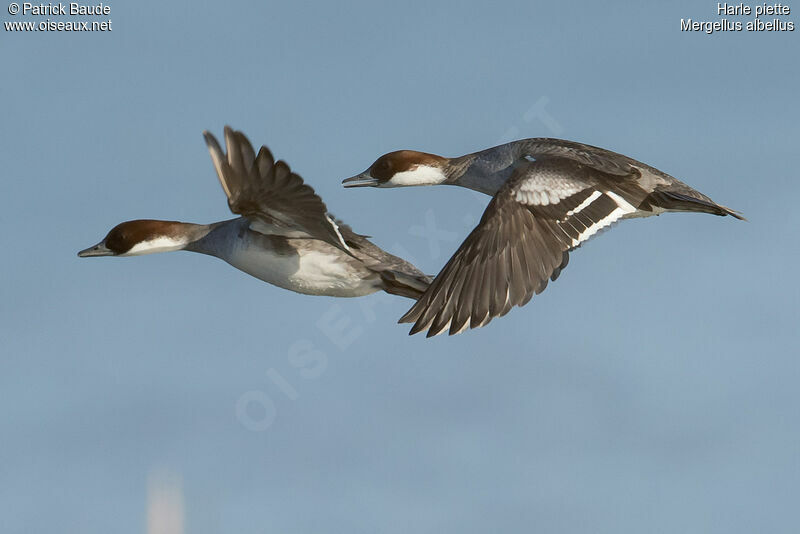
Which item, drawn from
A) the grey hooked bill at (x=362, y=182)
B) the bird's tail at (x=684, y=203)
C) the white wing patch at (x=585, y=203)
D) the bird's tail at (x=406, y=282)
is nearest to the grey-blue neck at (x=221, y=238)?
the bird's tail at (x=406, y=282)

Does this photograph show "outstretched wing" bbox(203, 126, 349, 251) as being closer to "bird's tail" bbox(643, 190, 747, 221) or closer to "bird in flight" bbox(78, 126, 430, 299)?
"bird in flight" bbox(78, 126, 430, 299)

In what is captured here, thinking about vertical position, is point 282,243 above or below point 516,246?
above

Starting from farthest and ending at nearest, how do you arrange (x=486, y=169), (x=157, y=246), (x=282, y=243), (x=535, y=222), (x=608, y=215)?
(x=157, y=246), (x=486, y=169), (x=282, y=243), (x=608, y=215), (x=535, y=222)

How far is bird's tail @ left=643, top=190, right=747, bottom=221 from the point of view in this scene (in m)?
13.2

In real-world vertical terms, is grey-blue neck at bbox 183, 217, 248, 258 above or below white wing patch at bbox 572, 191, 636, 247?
above

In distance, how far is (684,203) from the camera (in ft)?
43.9

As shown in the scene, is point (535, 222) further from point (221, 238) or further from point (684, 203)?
point (221, 238)

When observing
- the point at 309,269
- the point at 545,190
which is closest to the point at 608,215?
the point at 545,190

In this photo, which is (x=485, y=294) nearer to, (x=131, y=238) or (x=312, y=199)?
(x=312, y=199)

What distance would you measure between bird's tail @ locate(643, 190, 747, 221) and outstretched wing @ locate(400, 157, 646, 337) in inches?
32.3

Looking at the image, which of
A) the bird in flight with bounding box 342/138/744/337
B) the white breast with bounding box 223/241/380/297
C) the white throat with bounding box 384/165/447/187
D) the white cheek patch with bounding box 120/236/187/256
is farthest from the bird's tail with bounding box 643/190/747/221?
the white cheek patch with bounding box 120/236/187/256

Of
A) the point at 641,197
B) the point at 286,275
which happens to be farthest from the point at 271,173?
the point at 641,197

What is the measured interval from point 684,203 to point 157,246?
17.8 feet

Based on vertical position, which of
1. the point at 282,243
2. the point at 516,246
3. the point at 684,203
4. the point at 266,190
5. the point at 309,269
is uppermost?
the point at 266,190
